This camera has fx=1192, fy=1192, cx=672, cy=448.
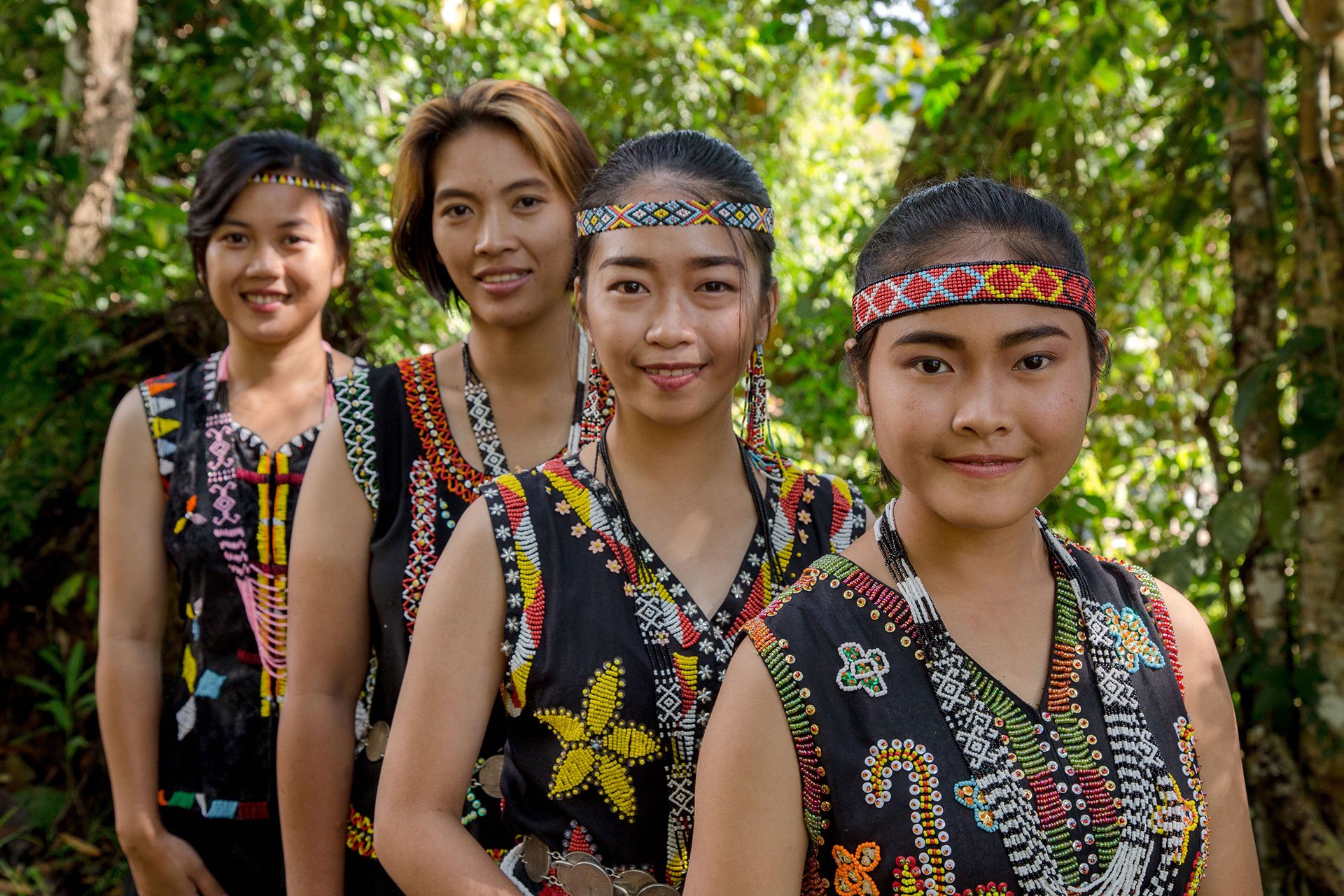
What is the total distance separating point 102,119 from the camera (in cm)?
439

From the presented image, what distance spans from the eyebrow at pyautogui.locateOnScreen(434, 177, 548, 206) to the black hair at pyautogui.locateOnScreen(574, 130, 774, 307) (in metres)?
0.32

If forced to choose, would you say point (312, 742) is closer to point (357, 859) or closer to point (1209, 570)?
point (357, 859)

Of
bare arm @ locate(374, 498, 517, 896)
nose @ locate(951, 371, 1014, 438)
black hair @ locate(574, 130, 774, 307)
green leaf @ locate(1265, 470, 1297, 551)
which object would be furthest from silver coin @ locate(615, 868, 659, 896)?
green leaf @ locate(1265, 470, 1297, 551)

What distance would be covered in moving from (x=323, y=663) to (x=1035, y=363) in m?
1.28

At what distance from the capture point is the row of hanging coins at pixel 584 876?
158 centimetres

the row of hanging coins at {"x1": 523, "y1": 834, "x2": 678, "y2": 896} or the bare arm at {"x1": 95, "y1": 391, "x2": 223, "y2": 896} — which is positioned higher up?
the bare arm at {"x1": 95, "y1": 391, "x2": 223, "y2": 896}

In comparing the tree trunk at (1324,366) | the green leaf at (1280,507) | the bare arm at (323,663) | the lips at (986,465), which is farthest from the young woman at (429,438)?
the tree trunk at (1324,366)

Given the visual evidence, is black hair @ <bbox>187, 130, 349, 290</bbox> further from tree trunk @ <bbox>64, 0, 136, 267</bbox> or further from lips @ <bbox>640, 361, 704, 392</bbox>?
tree trunk @ <bbox>64, 0, 136, 267</bbox>

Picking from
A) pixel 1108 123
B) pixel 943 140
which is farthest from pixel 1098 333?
pixel 1108 123

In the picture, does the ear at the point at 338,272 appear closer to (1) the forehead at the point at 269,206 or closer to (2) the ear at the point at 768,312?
(1) the forehead at the point at 269,206

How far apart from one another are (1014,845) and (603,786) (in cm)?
56

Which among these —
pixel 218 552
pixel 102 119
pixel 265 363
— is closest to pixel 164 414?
pixel 265 363

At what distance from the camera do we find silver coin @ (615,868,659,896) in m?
1.60

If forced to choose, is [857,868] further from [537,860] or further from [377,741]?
[377,741]
